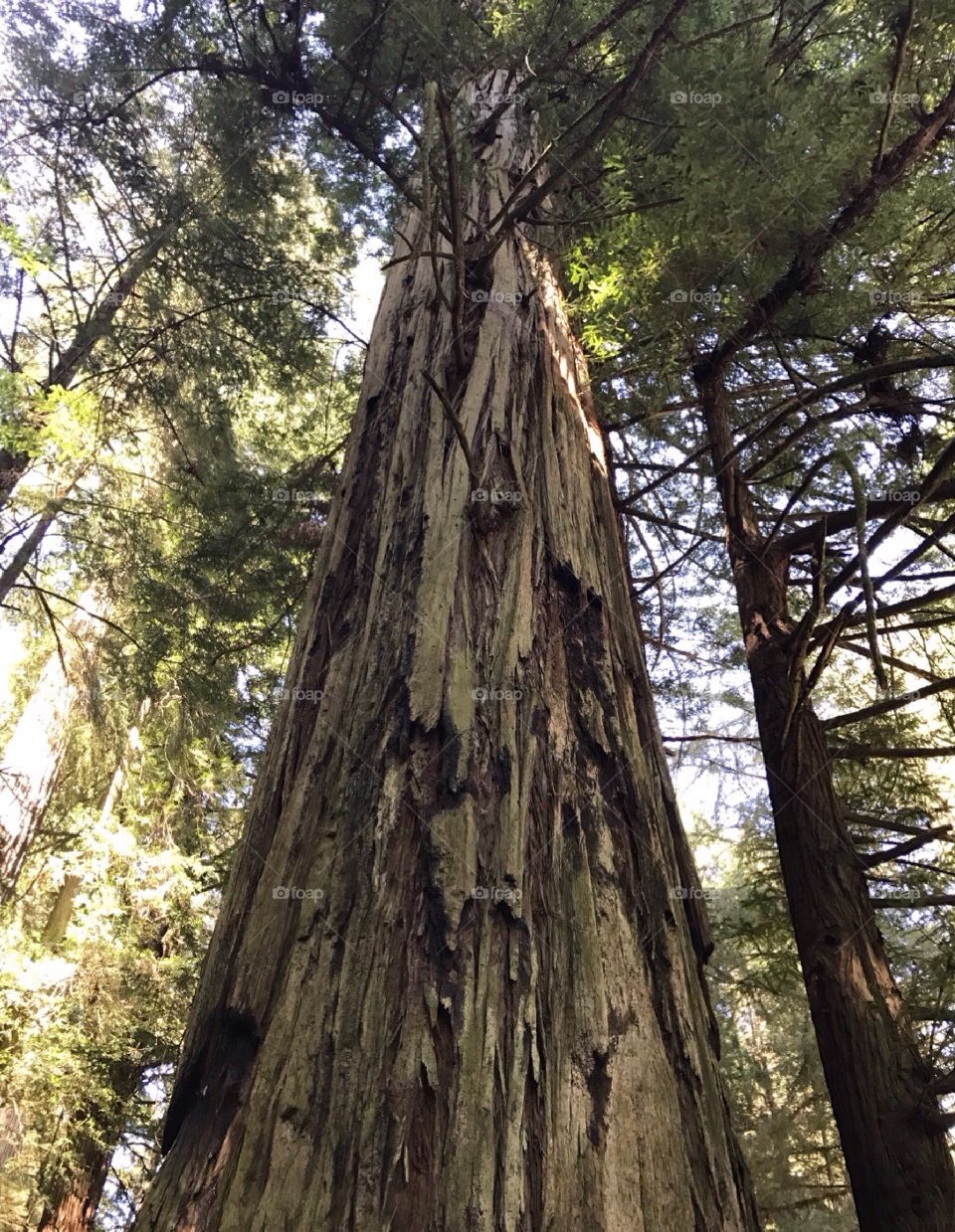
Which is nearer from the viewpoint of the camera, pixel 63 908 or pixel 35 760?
pixel 35 760

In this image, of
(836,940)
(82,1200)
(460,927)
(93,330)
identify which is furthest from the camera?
(82,1200)

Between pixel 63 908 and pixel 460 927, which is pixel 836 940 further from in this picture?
pixel 63 908

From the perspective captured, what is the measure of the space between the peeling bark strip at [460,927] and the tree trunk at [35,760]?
567 cm

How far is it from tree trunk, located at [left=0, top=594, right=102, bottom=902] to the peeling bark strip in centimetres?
567

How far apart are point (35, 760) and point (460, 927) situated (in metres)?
7.24

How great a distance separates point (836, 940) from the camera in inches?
127

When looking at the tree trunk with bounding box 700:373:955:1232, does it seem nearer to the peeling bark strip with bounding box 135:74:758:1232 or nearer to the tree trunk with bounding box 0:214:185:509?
the peeling bark strip with bounding box 135:74:758:1232

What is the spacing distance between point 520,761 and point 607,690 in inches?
13.6

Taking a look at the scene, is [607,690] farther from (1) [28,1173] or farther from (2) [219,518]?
(1) [28,1173]

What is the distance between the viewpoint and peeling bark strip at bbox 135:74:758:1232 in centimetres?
108

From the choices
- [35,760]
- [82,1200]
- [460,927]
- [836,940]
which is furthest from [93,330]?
[82,1200]

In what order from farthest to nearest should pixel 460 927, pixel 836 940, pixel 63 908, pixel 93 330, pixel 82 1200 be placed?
pixel 63 908 < pixel 82 1200 < pixel 93 330 < pixel 836 940 < pixel 460 927

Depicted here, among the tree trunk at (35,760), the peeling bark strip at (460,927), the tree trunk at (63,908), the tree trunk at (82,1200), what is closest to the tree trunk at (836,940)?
the peeling bark strip at (460,927)

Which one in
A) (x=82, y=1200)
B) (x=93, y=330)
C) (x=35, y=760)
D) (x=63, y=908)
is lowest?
(x=82, y=1200)
